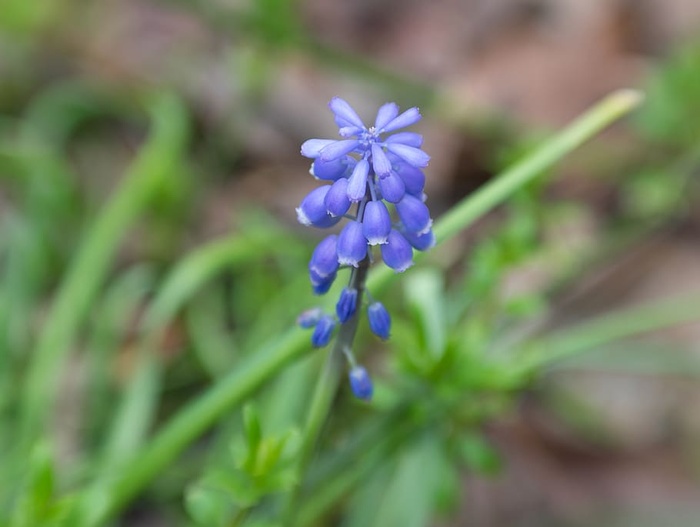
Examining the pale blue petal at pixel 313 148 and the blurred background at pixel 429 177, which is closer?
the pale blue petal at pixel 313 148

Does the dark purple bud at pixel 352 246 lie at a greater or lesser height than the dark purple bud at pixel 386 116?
lesser

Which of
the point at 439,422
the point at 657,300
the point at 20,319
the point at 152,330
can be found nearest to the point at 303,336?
the point at 439,422

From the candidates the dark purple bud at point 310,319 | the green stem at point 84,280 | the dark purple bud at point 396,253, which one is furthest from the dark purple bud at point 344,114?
the green stem at point 84,280

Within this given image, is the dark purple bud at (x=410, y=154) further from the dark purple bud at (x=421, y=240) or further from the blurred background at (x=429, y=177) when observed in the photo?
the blurred background at (x=429, y=177)

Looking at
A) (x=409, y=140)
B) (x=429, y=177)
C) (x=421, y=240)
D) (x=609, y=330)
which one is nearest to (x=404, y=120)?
(x=409, y=140)

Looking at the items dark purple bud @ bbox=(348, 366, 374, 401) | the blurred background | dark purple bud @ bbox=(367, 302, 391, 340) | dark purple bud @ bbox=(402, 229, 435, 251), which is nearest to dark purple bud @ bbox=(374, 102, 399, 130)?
dark purple bud @ bbox=(402, 229, 435, 251)

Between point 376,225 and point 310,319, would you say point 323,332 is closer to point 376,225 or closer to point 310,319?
point 310,319
